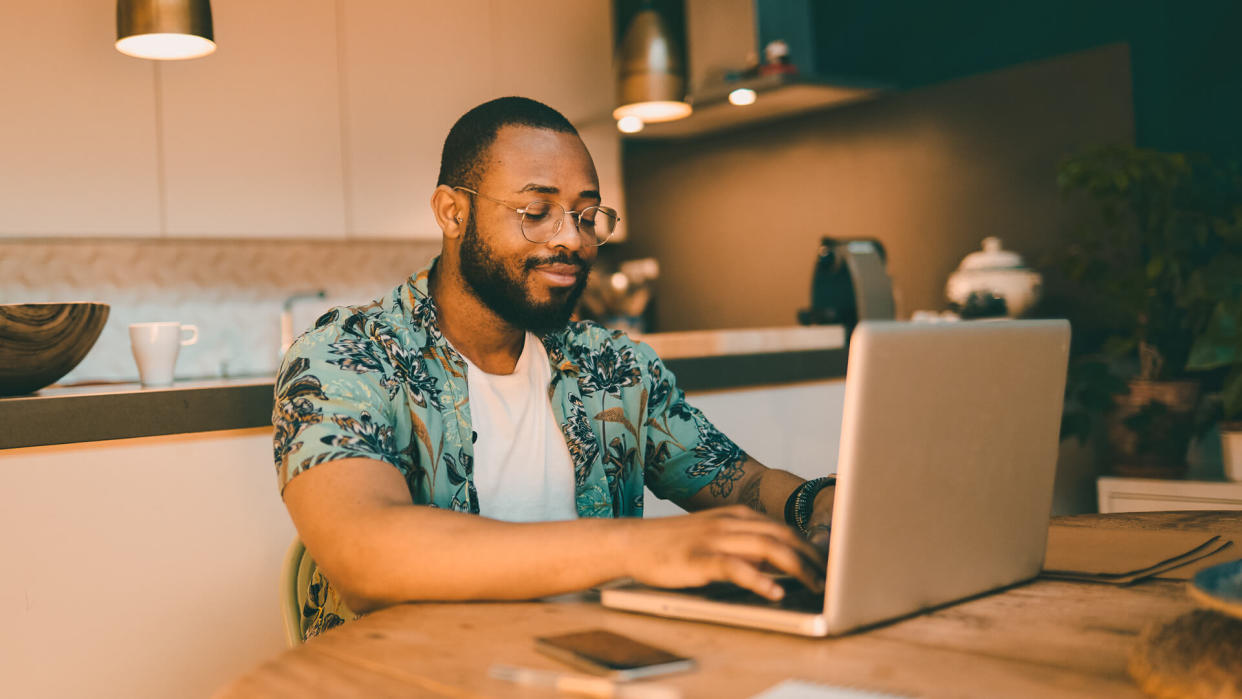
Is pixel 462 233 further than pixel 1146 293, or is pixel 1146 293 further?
pixel 1146 293

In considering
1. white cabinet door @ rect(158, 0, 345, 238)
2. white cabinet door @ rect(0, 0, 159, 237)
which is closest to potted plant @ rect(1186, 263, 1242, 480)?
white cabinet door @ rect(158, 0, 345, 238)

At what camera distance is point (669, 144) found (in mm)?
4586

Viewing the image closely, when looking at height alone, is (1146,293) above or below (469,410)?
above

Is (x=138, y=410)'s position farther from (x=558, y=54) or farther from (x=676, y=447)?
(x=558, y=54)

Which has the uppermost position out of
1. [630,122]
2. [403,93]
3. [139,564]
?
[403,93]

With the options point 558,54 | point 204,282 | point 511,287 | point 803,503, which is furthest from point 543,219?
point 558,54

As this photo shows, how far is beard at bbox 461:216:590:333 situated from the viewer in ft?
4.79

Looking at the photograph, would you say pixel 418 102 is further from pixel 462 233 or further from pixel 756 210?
pixel 462 233

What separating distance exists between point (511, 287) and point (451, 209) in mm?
162

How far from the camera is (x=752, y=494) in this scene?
1.46 m

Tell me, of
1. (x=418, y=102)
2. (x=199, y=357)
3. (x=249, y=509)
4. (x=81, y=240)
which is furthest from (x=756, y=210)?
(x=249, y=509)

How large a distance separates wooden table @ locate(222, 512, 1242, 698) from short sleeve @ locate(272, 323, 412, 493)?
0.70 feet

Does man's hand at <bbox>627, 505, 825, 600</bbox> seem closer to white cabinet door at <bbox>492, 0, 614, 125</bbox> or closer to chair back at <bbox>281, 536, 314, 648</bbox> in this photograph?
chair back at <bbox>281, 536, 314, 648</bbox>

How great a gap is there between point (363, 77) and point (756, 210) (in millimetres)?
1598
